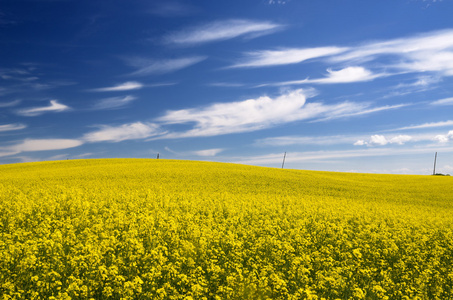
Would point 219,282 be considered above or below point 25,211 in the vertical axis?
below

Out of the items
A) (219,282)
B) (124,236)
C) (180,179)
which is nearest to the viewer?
(219,282)

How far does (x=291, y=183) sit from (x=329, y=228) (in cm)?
2023

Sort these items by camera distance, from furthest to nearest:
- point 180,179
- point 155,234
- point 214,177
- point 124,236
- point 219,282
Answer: point 214,177 → point 180,179 → point 155,234 → point 124,236 → point 219,282

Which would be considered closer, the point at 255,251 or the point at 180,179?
the point at 255,251

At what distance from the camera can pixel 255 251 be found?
9.58 meters

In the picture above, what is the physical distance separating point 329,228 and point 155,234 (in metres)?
7.09

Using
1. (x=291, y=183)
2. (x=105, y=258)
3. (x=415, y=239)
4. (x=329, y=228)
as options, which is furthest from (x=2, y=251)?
(x=291, y=183)

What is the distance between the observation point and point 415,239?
43.2 ft

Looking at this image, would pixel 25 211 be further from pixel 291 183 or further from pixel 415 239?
pixel 291 183

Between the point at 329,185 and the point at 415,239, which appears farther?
the point at 329,185

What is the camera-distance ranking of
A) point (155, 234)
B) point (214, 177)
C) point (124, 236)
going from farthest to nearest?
1. point (214, 177)
2. point (155, 234)
3. point (124, 236)

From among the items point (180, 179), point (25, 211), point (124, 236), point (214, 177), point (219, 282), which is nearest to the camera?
point (219, 282)

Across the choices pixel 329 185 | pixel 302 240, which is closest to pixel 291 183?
pixel 329 185

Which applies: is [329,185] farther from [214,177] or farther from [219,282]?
[219,282]
